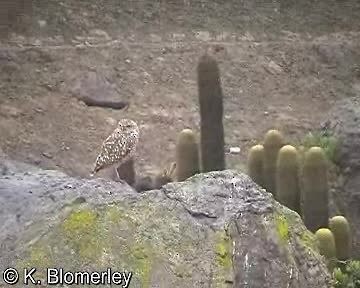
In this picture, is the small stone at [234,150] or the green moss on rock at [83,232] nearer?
the green moss on rock at [83,232]

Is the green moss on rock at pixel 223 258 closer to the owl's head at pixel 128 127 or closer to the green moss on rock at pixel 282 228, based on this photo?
the green moss on rock at pixel 282 228

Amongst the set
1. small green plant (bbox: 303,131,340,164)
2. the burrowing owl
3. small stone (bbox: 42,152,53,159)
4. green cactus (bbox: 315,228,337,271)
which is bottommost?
small stone (bbox: 42,152,53,159)

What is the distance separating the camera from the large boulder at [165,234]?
3383mm

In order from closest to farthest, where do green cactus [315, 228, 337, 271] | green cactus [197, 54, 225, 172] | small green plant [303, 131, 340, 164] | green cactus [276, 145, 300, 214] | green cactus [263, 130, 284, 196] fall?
green cactus [315, 228, 337, 271], green cactus [276, 145, 300, 214], green cactus [263, 130, 284, 196], green cactus [197, 54, 225, 172], small green plant [303, 131, 340, 164]

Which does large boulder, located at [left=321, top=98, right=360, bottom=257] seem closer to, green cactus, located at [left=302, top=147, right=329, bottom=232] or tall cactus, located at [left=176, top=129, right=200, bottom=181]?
green cactus, located at [left=302, top=147, right=329, bottom=232]

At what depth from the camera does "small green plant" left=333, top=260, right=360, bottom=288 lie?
6.00 meters

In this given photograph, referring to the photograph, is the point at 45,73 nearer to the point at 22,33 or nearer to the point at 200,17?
the point at 22,33

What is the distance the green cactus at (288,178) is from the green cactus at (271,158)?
0.60 feet

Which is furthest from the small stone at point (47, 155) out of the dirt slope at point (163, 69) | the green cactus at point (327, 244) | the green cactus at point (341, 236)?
the green cactus at point (327, 244)

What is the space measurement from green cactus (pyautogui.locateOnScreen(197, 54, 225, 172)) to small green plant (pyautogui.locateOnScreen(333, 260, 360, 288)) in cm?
189

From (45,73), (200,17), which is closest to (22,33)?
(45,73)

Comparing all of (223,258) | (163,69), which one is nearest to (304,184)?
(223,258)

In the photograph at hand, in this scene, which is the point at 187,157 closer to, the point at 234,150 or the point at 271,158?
the point at 271,158

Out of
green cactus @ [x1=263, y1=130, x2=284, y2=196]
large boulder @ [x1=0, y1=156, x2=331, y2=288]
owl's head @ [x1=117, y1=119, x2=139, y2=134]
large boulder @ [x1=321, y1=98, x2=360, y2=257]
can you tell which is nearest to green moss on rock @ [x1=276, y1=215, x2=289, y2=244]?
large boulder @ [x1=0, y1=156, x2=331, y2=288]
